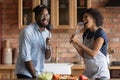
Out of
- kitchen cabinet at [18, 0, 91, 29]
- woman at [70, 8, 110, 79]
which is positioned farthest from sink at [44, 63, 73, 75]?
woman at [70, 8, 110, 79]

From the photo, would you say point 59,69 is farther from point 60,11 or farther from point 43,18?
point 43,18

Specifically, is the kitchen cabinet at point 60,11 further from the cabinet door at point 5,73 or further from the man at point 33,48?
the man at point 33,48

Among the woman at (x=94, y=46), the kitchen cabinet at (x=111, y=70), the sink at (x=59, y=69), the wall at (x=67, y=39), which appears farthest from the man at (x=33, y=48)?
the wall at (x=67, y=39)

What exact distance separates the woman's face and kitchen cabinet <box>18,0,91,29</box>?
6.10 feet

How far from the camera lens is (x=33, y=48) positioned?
3.27 metres

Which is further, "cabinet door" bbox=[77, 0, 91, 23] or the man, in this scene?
"cabinet door" bbox=[77, 0, 91, 23]

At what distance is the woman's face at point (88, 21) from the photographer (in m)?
3.15

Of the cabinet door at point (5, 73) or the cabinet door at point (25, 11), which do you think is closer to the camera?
the cabinet door at point (5, 73)

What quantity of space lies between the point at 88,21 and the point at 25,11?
7.13ft

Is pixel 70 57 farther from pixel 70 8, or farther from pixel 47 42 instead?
pixel 47 42

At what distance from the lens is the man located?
10.4ft

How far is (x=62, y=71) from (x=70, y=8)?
0.96m

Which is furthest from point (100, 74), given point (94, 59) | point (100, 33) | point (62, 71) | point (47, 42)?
point (62, 71)

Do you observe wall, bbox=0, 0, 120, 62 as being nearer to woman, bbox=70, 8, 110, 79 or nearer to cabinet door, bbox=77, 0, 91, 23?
cabinet door, bbox=77, 0, 91, 23
